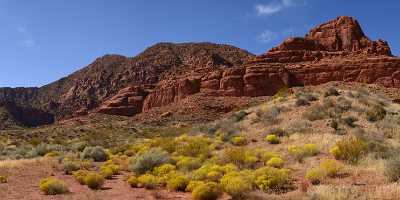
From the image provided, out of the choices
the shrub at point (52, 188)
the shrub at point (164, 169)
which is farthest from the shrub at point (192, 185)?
the shrub at point (52, 188)

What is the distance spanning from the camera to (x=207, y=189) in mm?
12922

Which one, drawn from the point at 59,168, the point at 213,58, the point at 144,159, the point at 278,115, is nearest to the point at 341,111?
the point at 278,115

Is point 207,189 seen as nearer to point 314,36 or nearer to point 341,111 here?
point 341,111

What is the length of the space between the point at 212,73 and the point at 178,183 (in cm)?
6457

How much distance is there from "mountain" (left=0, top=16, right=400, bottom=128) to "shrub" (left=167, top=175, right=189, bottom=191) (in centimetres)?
5241

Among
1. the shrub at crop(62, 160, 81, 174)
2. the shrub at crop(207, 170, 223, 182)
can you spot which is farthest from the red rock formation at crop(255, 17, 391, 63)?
the shrub at crop(207, 170, 223, 182)

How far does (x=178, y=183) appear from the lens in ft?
49.1

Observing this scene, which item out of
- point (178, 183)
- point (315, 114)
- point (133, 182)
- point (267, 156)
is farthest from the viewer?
point (315, 114)

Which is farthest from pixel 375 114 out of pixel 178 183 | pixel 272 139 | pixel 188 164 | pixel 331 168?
pixel 178 183

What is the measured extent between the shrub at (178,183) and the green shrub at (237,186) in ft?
5.45

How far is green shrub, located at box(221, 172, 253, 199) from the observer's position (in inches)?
499

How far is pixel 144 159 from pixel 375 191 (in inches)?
390

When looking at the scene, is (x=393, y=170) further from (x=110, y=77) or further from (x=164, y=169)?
(x=110, y=77)

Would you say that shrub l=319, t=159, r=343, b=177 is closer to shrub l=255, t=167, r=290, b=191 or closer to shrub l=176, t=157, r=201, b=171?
shrub l=255, t=167, r=290, b=191
